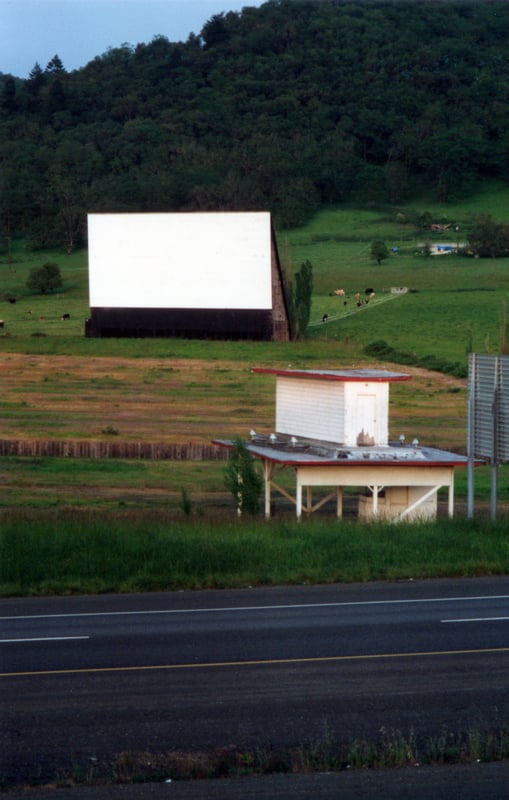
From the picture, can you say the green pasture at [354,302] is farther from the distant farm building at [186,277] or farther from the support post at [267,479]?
the support post at [267,479]

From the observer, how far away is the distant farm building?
194 feet

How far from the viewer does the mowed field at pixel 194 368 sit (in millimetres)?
30406

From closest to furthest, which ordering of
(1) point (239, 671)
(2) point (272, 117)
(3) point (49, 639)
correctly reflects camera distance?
1. (1) point (239, 671)
2. (3) point (49, 639)
3. (2) point (272, 117)

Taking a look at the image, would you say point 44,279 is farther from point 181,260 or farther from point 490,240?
point 490,240

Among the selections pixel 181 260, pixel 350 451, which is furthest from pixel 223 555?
pixel 181 260

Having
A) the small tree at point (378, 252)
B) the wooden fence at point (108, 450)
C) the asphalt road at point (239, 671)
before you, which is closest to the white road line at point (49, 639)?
the asphalt road at point (239, 671)

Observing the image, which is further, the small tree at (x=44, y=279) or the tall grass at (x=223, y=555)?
the small tree at (x=44, y=279)

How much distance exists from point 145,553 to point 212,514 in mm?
6232

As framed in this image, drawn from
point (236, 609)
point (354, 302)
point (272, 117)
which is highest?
point (272, 117)

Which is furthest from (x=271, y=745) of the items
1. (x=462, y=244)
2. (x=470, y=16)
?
(x=470, y=16)

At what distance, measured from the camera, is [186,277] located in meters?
60.0

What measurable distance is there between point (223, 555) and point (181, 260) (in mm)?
44987

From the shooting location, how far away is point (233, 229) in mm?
60500

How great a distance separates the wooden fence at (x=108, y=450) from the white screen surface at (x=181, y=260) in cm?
2687
